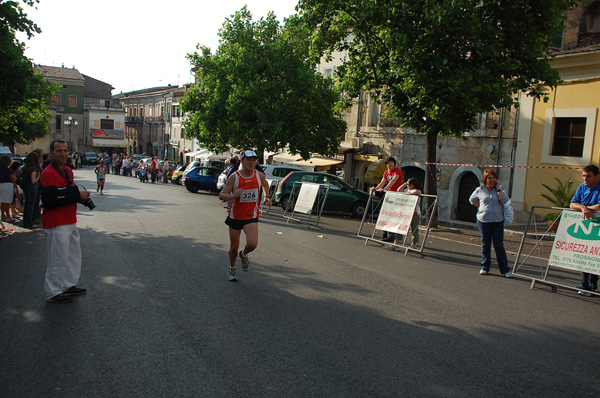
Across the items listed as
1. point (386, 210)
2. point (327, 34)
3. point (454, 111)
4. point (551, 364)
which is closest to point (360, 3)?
point (327, 34)

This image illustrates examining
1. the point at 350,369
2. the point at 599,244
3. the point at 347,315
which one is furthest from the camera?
the point at 599,244

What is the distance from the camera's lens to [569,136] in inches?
700

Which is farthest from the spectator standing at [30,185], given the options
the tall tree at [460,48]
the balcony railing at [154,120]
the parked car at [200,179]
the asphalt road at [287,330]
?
the balcony railing at [154,120]

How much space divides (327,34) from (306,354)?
13363 millimetres

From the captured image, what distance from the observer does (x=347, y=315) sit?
6004 mm

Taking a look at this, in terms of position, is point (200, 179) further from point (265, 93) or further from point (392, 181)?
point (392, 181)

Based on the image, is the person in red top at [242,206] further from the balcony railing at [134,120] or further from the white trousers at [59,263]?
the balcony railing at [134,120]

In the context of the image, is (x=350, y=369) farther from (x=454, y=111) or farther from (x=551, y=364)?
(x=454, y=111)

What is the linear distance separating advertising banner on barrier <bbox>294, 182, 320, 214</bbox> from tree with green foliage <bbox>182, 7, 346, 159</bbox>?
12037 millimetres

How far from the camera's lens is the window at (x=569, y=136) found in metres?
16.9

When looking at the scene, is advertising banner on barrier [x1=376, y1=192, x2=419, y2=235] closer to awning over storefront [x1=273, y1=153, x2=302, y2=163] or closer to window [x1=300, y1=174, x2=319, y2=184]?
window [x1=300, y1=174, x2=319, y2=184]

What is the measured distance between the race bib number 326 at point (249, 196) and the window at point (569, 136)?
46.1ft

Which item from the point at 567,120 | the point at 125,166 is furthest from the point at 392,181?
the point at 125,166

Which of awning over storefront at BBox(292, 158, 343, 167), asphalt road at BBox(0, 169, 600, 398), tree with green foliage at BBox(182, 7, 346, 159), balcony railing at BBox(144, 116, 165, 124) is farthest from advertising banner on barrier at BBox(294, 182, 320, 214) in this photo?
balcony railing at BBox(144, 116, 165, 124)
